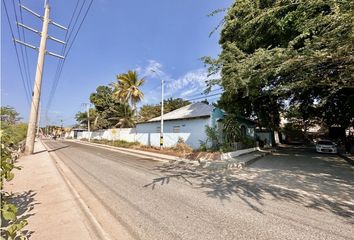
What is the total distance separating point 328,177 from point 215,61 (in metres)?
7.37

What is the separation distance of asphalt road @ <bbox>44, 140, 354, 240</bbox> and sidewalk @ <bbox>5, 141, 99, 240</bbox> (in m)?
0.51

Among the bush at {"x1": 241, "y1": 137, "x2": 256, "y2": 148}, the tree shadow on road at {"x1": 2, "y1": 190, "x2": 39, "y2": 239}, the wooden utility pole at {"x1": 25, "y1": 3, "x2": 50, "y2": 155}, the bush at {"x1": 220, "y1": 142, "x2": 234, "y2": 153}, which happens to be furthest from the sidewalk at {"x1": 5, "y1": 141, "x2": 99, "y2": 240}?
the bush at {"x1": 241, "y1": 137, "x2": 256, "y2": 148}

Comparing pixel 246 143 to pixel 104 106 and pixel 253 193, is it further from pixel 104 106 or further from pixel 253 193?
pixel 104 106

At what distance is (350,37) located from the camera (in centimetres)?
638

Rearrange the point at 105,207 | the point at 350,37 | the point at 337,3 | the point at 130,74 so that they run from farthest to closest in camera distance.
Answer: the point at 130,74 < the point at 337,3 < the point at 350,37 < the point at 105,207

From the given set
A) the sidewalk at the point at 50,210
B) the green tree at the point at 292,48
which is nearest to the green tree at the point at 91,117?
the green tree at the point at 292,48

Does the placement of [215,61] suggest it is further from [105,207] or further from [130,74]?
[130,74]

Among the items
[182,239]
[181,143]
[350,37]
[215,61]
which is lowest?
[182,239]

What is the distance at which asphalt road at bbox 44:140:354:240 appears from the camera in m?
4.36

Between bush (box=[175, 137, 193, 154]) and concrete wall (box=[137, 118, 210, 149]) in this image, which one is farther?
bush (box=[175, 137, 193, 154])

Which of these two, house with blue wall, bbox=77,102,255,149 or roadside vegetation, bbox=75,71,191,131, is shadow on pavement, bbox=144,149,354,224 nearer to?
house with blue wall, bbox=77,102,255,149

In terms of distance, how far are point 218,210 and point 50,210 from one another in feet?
13.2

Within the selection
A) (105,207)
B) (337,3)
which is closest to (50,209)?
(105,207)

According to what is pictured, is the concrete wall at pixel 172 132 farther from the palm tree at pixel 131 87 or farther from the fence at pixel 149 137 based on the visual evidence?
the palm tree at pixel 131 87
